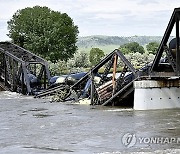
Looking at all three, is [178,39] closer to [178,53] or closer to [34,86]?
[178,53]

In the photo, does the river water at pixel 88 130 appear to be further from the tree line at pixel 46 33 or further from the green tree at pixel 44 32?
the green tree at pixel 44 32

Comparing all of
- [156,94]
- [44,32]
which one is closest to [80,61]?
[44,32]

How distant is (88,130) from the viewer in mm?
23422

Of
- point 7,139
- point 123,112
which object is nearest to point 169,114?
point 123,112

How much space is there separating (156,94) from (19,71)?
25.4m

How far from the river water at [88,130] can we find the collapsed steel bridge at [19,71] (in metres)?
17.9

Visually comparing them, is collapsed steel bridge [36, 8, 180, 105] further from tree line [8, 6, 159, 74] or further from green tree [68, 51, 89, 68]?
green tree [68, 51, 89, 68]

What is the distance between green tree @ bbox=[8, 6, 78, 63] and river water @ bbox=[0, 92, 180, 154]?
211 feet

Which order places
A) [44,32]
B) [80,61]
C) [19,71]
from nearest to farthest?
[19,71] → [44,32] → [80,61]

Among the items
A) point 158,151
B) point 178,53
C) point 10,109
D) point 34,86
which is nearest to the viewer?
point 158,151

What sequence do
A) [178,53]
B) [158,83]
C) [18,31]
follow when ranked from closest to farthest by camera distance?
[178,53] < [158,83] < [18,31]

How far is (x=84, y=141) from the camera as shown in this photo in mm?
20078

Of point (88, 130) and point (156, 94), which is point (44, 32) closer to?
point (156, 94)

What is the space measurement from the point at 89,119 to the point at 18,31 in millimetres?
79144
